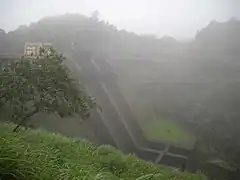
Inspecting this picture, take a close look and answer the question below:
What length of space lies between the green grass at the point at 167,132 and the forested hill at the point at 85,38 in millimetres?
626

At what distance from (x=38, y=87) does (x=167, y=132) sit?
142cm

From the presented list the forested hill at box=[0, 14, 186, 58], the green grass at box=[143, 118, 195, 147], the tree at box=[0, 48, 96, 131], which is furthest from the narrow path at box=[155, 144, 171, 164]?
the tree at box=[0, 48, 96, 131]

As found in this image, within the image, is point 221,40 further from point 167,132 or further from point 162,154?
point 162,154

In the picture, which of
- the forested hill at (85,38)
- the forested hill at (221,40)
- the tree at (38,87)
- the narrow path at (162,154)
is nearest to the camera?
the tree at (38,87)

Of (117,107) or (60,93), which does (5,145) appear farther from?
(117,107)

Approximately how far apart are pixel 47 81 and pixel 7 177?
4.62 ft

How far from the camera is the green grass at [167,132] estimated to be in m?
3.37

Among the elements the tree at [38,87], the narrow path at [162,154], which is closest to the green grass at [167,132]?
the narrow path at [162,154]

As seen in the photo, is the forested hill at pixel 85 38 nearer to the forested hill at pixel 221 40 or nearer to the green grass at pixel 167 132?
the forested hill at pixel 221 40

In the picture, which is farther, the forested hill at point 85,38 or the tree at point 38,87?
the forested hill at point 85,38

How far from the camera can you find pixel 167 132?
338 centimetres

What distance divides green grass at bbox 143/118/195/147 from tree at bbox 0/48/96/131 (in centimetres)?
107

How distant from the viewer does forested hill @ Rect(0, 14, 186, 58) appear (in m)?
3.11

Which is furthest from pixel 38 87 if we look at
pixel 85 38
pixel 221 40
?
pixel 221 40
